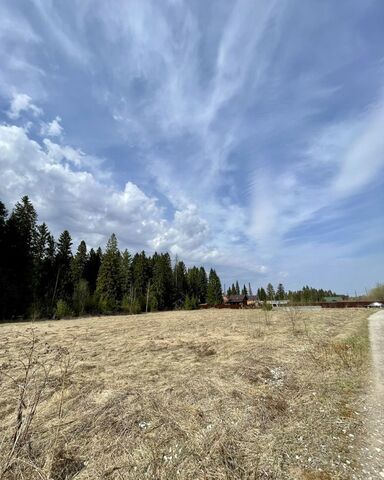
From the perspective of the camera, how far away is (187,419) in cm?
386

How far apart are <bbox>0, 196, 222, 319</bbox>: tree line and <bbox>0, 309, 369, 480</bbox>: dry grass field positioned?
11.9m

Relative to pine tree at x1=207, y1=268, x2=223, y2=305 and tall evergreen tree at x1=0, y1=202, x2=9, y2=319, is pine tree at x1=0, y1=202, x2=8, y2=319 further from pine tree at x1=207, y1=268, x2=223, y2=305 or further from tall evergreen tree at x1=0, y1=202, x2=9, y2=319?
pine tree at x1=207, y1=268, x2=223, y2=305

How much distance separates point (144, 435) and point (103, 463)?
2.18ft

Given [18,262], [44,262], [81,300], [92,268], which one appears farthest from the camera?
[92,268]

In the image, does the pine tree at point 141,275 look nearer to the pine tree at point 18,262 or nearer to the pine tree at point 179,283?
the pine tree at point 179,283

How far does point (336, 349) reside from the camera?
26.0ft

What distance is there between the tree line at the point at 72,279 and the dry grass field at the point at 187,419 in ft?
39.1

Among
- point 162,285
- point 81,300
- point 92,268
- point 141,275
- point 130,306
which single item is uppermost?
point 92,268

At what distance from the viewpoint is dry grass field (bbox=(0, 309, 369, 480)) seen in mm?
2771

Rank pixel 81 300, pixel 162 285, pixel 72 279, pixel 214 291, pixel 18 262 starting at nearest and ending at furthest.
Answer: pixel 18 262, pixel 81 300, pixel 72 279, pixel 162 285, pixel 214 291

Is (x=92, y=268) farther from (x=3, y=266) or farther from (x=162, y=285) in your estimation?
(x=3, y=266)

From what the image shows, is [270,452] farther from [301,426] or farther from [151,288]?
[151,288]

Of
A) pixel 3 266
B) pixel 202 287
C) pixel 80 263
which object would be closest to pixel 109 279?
pixel 80 263

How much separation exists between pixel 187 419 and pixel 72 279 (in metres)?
44.6
